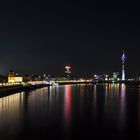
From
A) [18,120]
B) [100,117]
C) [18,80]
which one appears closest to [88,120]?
[100,117]

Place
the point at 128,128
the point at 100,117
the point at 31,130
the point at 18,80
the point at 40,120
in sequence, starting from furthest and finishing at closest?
the point at 18,80, the point at 100,117, the point at 40,120, the point at 128,128, the point at 31,130

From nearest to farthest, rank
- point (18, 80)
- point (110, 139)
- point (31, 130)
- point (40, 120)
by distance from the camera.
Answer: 1. point (110, 139)
2. point (31, 130)
3. point (40, 120)
4. point (18, 80)

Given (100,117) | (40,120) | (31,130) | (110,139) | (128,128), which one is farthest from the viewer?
(100,117)

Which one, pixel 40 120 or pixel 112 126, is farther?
pixel 40 120

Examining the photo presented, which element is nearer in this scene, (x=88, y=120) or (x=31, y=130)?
(x=31, y=130)

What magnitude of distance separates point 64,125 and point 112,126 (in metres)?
3.19

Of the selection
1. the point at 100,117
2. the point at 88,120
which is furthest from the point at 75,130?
the point at 100,117

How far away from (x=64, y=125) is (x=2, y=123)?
13.7ft

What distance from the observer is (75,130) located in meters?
17.9

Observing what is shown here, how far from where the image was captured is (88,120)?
72.6 feet

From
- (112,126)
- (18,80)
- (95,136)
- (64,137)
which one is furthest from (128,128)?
(18,80)

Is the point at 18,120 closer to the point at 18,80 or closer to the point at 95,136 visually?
the point at 95,136

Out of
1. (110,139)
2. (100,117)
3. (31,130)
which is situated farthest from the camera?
(100,117)

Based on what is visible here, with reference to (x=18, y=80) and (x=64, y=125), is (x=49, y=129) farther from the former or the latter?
(x=18, y=80)
